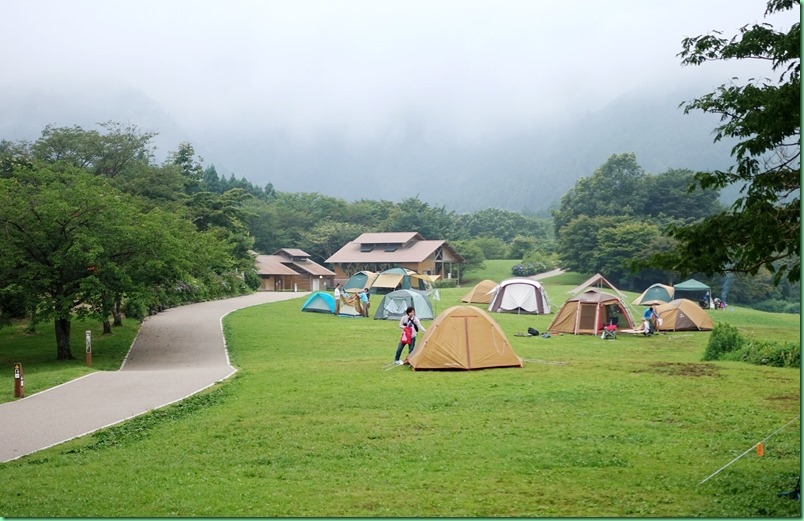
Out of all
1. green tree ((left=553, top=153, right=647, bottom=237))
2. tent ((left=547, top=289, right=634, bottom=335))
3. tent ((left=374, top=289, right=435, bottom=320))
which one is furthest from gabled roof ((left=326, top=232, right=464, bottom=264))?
tent ((left=547, top=289, right=634, bottom=335))

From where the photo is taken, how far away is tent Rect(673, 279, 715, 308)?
38.6 metres

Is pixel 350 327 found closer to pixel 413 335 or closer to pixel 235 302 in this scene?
pixel 413 335

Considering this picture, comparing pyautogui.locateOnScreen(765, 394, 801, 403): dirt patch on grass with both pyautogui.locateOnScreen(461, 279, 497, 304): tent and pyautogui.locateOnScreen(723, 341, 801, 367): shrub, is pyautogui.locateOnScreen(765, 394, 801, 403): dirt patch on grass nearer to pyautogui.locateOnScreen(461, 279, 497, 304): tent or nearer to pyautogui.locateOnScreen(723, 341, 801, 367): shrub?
pyautogui.locateOnScreen(723, 341, 801, 367): shrub

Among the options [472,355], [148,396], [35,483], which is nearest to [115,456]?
[35,483]

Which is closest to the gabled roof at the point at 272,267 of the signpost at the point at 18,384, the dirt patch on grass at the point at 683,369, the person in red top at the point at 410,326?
the person in red top at the point at 410,326

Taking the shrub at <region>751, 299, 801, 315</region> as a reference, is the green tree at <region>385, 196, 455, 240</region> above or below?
above

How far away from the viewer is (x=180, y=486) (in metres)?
7.47

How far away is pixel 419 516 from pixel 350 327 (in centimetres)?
2096

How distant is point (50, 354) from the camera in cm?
2205

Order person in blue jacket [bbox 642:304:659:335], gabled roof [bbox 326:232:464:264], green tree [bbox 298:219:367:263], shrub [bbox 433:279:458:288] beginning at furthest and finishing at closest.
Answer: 1. green tree [bbox 298:219:367:263]
2. gabled roof [bbox 326:232:464:264]
3. shrub [bbox 433:279:458:288]
4. person in blue jacket [bbox 642:304:659:335]

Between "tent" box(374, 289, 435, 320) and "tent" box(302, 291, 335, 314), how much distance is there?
130 inches

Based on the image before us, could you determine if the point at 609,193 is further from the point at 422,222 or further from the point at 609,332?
the point at 609,332

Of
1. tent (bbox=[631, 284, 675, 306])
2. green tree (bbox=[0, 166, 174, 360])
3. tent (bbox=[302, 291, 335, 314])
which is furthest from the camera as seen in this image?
tent (bbox=[631, 284, 675, 306])

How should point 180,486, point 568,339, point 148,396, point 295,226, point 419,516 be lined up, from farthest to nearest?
1. point 295,226
2. point 568,339
3. point 148,396
4. point 180,486
5. point 419,516
